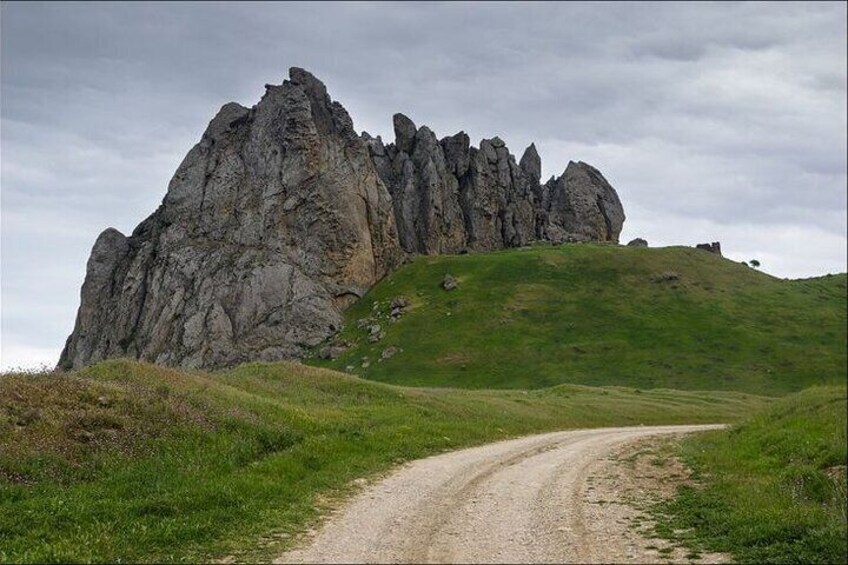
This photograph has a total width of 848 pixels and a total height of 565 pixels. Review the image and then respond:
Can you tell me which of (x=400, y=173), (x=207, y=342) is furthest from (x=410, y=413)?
(x=400, y=173)

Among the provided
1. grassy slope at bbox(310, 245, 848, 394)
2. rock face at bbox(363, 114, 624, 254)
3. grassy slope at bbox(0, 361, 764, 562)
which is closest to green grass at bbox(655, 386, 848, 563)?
grassy slope at bbox(0, 361, 764, 562)

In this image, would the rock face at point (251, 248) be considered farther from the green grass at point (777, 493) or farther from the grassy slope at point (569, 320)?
the green grass at point (777, 493)

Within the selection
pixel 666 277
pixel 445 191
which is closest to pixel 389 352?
pixel 666 277

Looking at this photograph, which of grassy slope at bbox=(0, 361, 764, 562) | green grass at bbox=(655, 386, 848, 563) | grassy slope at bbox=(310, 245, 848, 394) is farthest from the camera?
grassy slope at bbox=(310, 245, 848, 394)

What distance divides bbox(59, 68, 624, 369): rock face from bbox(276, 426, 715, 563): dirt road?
10603cm

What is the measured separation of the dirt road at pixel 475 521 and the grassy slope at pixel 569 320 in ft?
141

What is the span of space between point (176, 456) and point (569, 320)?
106298mm

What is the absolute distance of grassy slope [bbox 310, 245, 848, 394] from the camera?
314 ft

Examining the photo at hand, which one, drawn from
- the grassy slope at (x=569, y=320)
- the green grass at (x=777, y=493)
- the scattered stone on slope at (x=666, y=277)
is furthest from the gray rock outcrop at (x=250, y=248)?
the green grass at (x=777, y=493)

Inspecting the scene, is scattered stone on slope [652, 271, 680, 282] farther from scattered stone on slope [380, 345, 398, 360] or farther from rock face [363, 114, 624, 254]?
scattered stone on slope [380, 345, 398, 360]

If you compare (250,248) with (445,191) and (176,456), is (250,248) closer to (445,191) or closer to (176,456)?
(445,191)

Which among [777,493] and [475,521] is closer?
[475,521]

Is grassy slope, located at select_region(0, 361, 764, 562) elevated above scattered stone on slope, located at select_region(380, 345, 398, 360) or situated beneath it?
situated beneath

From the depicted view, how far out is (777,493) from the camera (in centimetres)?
1866
